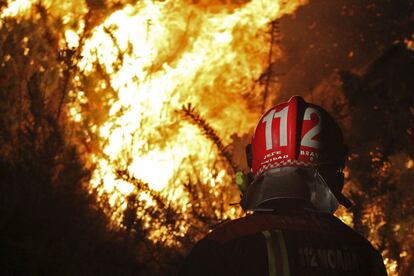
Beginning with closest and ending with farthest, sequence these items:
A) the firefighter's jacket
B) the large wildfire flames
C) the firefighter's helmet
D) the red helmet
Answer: the firefighter's jacket < the firefighter's helmet < the red helmet < the large wildfire flames

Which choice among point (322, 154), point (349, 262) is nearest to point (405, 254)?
point (322, 154)

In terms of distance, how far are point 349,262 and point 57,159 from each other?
5.03 meters

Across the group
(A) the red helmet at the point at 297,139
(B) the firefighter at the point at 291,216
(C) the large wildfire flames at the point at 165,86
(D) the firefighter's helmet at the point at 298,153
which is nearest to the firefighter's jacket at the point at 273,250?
(B) the firefighter at the point at 291,216

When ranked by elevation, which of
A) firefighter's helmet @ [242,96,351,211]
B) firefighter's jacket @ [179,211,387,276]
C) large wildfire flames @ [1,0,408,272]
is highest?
large wildfire flames @ [1,0,408,272]

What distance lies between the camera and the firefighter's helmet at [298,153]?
2686 mm

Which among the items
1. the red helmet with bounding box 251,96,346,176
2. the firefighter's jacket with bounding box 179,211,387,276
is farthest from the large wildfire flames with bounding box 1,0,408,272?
the firefighter's jacket with bounding box 179,211,387,276

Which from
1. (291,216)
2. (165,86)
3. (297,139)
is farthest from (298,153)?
(165,86)

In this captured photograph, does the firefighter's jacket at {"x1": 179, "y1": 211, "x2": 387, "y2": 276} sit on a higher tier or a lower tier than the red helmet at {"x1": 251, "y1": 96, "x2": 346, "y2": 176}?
lower

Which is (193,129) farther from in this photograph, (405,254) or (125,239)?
(405,254)

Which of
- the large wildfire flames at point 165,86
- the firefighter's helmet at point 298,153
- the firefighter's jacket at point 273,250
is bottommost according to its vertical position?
the firefighter's jacket at point 273,250

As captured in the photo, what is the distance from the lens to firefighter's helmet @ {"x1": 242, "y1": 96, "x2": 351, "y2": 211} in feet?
8.81

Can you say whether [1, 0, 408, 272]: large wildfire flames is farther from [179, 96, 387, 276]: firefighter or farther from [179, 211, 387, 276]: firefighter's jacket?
[179, 211, 387, 276]: firefighter's jacket

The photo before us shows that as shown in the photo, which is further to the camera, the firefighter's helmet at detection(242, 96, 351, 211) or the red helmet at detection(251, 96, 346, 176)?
the red helmet at detection(251, 96, 346, 176)

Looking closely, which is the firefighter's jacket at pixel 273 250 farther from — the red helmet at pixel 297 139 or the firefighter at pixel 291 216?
the red helmet at pixel 297 139
